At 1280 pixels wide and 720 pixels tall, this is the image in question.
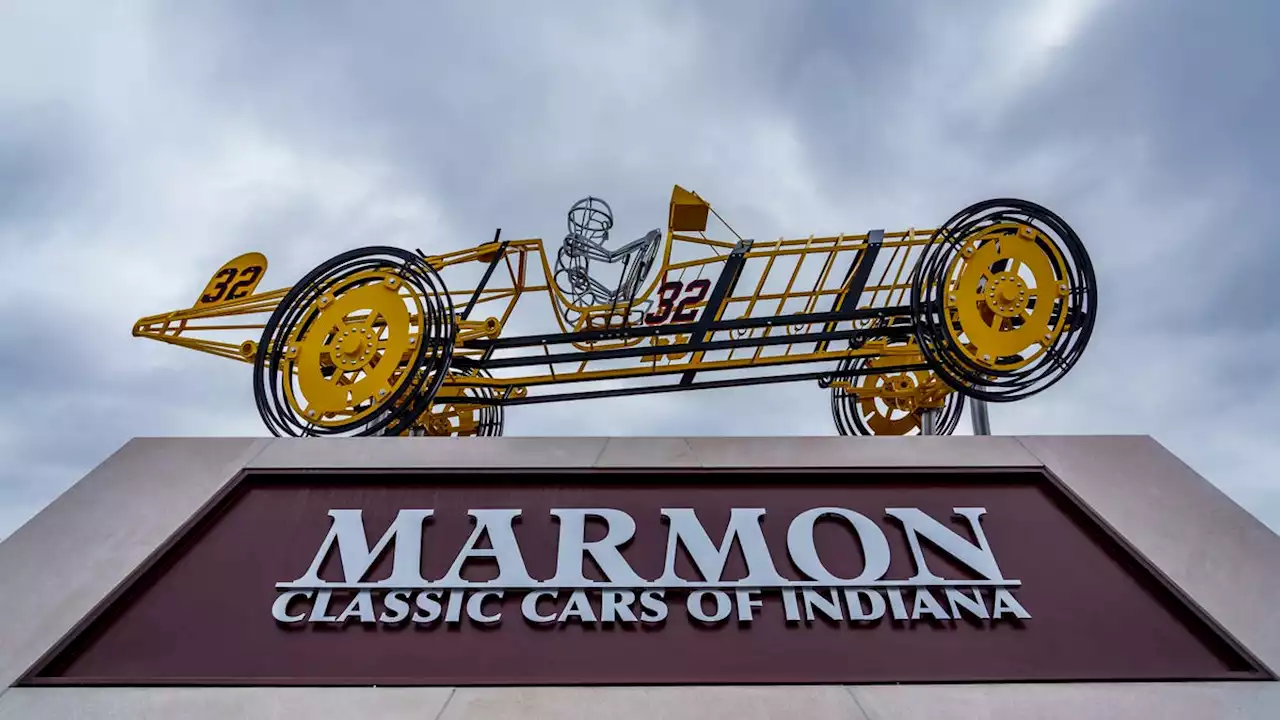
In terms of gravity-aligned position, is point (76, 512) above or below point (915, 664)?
above

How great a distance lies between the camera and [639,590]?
3.57 m

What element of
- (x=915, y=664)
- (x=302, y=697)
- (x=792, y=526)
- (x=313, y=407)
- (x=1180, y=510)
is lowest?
(x=302, y=697)

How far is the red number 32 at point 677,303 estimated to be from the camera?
617 centimetres

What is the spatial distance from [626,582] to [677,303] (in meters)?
3.08

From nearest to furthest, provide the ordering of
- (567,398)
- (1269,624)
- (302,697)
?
(302,697) < (1269,624) < (567,398)

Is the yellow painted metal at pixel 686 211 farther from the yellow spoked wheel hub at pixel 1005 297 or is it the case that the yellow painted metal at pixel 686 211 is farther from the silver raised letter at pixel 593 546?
the silver raised letter at pixel 593 546

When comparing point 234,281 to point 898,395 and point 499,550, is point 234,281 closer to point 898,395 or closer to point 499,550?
point 499,550

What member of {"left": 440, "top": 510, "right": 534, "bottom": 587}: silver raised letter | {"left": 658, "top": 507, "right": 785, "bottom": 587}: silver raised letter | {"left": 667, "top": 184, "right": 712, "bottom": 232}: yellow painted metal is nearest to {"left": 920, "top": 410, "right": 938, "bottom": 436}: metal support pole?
{"left": 667, "top": 184, "right": 712, "bottom": 232}: yellow painted metal

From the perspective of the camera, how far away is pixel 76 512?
4.07 meters

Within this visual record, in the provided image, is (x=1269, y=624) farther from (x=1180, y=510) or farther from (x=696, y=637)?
(x=696, y=637)

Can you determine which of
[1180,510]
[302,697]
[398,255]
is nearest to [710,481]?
[302,697]

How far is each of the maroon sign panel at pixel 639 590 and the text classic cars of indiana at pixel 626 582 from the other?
0.03 feet

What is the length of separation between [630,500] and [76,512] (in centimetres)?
308

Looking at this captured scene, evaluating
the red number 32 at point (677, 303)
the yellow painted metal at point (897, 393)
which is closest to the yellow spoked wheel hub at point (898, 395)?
the yellow painted metal at point (897, 393)
